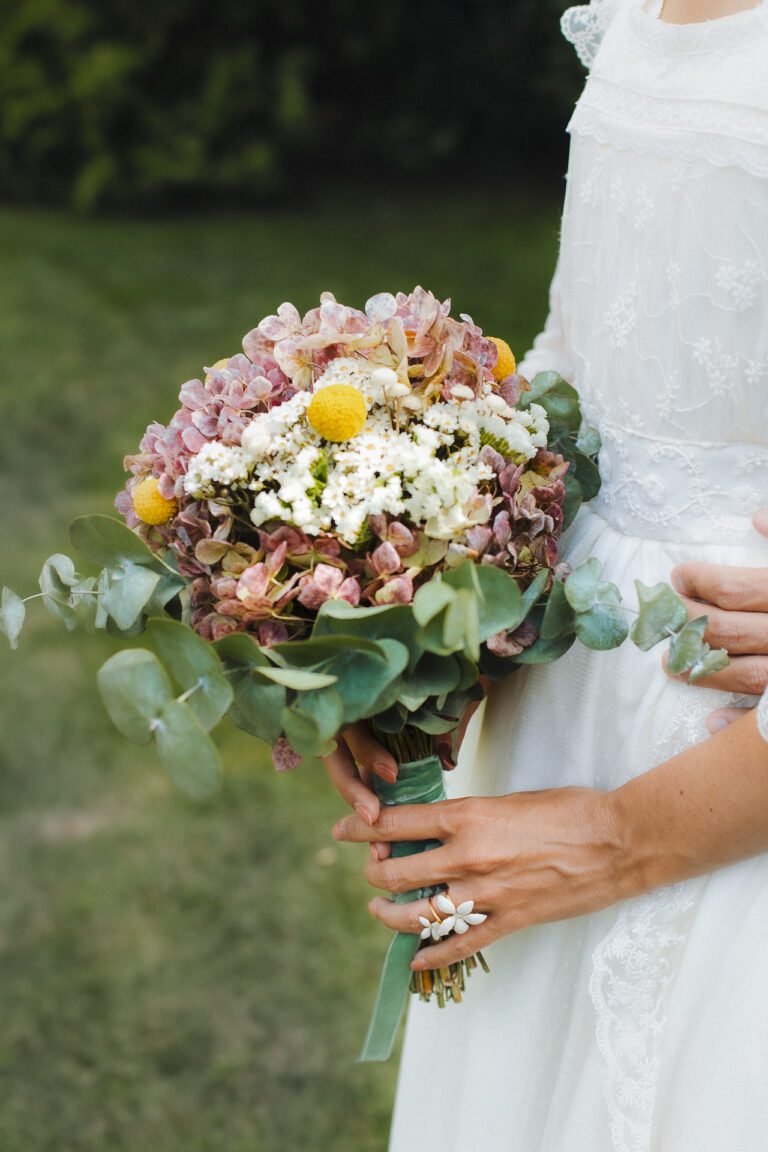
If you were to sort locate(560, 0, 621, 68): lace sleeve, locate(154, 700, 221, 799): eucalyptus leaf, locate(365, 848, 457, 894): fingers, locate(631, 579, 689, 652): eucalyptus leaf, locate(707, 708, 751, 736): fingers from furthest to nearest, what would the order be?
locate(560, 0, 621, 68): lace sleeve < locate(365, 848, 457, 894): fingers < locate(707, 708, 751, 736): fingers < locate(631, 579, 689, 652): eucalyptus leaf < locate(154, 700, 221, 799): eucalyptus leaf

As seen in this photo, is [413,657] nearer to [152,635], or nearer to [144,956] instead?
[152,635]

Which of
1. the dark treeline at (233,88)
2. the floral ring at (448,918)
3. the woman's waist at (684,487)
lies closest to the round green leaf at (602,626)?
the woman's waist at (684,487)

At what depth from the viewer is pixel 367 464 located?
4.23ft

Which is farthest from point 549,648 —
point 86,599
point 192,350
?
point 192,350

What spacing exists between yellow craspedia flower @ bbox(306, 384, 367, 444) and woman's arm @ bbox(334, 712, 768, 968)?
458mm

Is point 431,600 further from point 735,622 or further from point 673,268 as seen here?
point 673,268

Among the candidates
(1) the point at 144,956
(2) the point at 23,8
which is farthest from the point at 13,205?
(1) the point at 144,956

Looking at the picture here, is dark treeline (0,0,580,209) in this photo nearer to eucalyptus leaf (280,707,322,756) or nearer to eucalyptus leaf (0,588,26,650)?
eucalyptus leaf (0,588,26,650)

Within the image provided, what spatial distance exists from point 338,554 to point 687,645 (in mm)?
357

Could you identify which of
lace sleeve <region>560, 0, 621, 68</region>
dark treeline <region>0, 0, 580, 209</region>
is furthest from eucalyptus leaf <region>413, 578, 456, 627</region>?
dark treeline <region>0, 0, 580, 209</region>

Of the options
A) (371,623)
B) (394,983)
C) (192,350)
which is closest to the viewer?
(371,623)

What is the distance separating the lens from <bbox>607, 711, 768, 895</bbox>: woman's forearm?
126 centimetres

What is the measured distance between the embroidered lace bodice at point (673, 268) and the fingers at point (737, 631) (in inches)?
5.7

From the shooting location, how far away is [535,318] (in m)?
7.30
